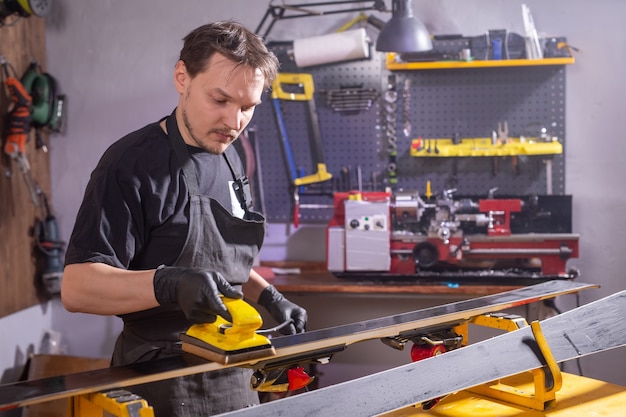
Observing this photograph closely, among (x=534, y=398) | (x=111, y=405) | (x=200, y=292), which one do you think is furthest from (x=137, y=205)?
(x=534, y=398)

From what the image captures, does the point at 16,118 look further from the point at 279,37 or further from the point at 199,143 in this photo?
the point at 199,143

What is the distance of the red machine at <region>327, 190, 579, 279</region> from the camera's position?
128 inches

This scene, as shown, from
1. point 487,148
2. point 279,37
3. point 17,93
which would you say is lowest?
point 487,148

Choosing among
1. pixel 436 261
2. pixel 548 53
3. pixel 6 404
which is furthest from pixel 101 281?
pixel 548 53

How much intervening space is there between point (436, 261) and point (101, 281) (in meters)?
1.96

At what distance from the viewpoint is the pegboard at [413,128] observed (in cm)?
363

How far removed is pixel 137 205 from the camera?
1730mm

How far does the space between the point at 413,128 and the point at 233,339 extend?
99.9 inches

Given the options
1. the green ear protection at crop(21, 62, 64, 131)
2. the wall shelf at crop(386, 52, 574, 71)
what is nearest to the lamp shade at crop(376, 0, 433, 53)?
the wall shelf at crop(386, 52, 574, 71)

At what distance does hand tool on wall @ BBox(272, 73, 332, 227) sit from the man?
1.80 metres

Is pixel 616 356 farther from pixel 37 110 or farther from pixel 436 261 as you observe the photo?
pixel 37 110

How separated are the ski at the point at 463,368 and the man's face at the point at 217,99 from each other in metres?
0.70

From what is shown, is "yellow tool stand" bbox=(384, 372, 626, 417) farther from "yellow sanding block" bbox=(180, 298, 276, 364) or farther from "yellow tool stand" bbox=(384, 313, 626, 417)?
"yellow sanding block" bbox=(180, 298, 276, 364)

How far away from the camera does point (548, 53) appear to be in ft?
11.7
